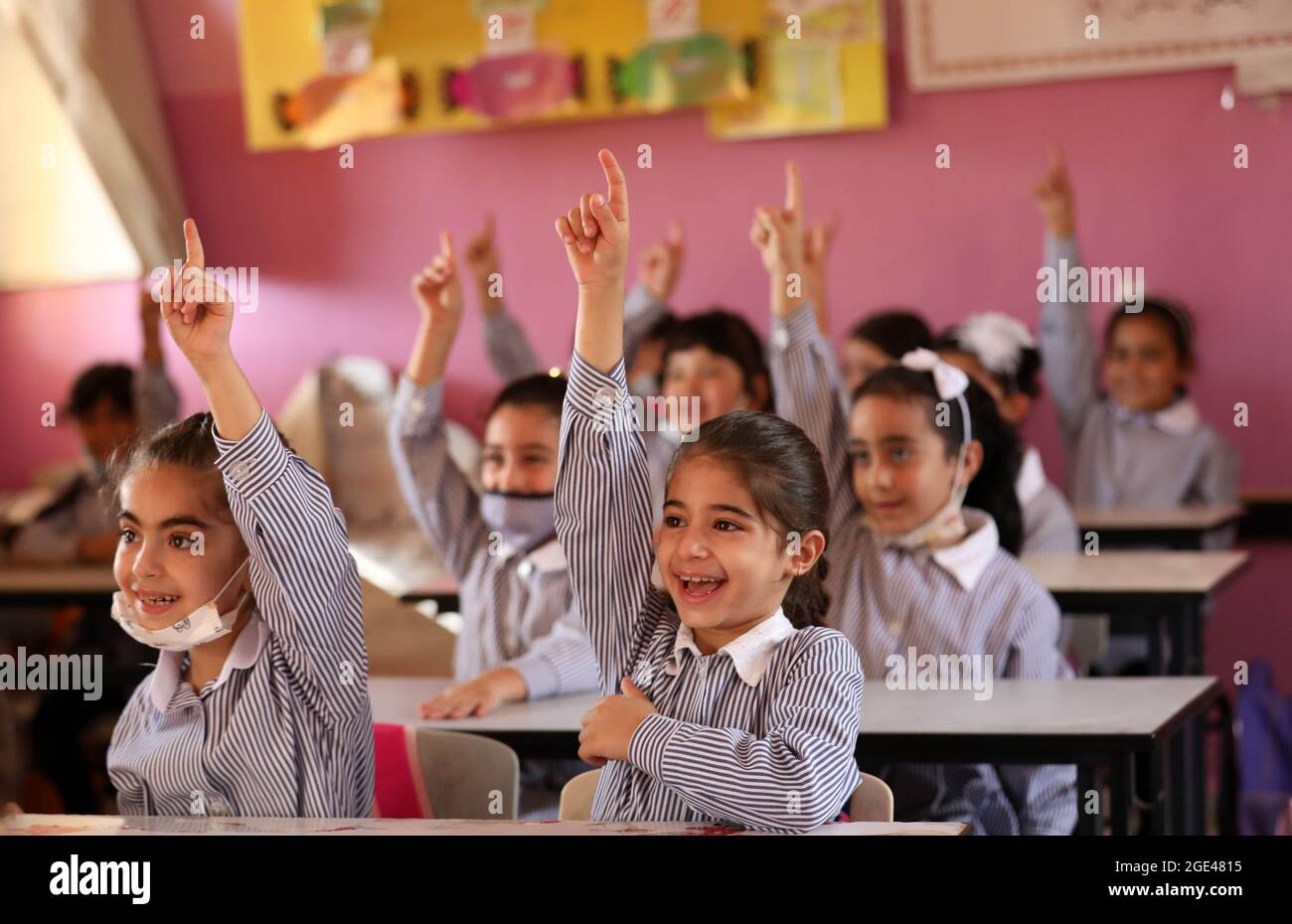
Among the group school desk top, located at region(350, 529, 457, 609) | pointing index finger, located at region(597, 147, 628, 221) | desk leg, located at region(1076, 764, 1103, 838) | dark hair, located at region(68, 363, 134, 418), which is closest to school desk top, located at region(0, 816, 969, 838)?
pointing index finger, located at region(597, 147, 628, 221)

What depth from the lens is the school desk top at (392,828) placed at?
1.45 m

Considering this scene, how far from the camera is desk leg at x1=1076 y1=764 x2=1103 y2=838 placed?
2205 millimetres

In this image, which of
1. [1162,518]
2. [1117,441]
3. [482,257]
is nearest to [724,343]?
[482,257]

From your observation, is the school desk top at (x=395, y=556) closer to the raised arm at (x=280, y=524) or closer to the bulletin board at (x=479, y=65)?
the bulletin board at (x=479, y=65)

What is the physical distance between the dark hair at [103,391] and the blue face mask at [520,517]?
204 cm

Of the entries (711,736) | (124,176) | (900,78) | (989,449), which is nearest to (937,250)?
(900,78)

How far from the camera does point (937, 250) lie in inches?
174

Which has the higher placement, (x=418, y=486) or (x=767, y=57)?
(x=767, y=57)

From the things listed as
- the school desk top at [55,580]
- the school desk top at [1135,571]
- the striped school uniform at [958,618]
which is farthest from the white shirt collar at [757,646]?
the school desk top at [55,580]

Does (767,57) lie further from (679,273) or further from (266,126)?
(266,126)

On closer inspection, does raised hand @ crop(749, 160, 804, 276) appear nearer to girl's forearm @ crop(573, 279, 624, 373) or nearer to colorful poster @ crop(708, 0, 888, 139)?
girl's forearm @ crop(573, 279, 624, 373)

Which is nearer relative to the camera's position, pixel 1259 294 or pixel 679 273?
pixel 1259 294

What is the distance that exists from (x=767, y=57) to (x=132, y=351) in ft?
7.24

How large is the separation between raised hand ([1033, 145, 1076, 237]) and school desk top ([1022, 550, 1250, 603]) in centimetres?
96
